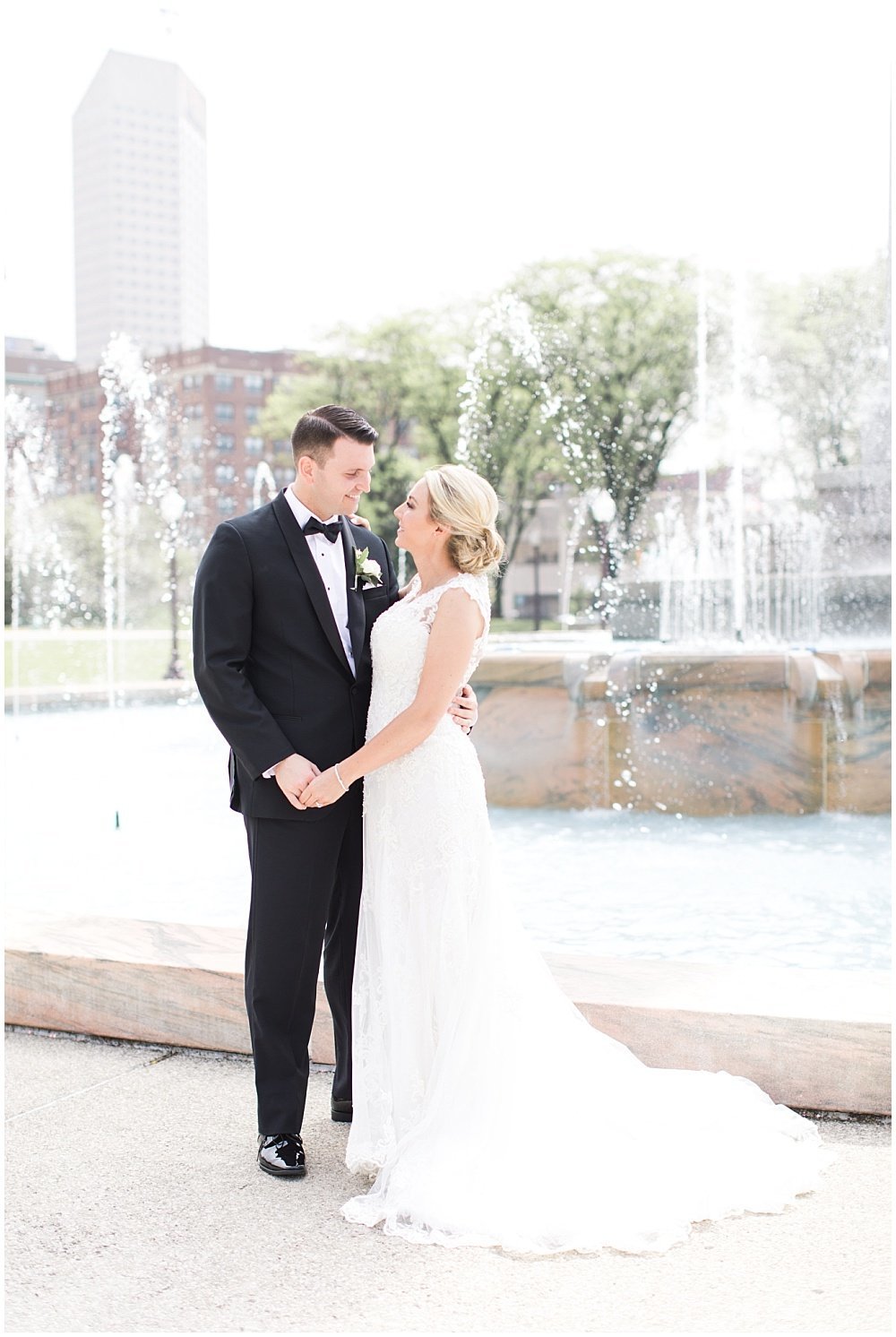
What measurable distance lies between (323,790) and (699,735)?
706cm

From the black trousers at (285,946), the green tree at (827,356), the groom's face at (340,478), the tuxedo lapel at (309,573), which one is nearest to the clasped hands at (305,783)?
the black trousers at (285,946)

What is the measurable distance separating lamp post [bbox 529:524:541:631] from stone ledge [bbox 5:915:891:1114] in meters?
26.4

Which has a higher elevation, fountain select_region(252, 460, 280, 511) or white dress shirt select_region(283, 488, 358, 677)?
fountain select_region(252, 460, 280, 511)

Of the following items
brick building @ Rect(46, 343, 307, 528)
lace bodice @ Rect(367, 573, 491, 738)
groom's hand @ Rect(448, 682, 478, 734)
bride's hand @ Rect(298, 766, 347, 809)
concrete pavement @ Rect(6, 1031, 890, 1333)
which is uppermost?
brick building @ Rect(46, 343, 307, 528)

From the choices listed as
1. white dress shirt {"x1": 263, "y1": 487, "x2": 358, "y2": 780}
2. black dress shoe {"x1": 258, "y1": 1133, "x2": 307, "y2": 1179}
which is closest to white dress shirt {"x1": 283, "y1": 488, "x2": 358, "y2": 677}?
white dress shirt {"x1": 263, "y1": 487, "x2": 358, "y2": 780}

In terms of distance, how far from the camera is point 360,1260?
9.16ft

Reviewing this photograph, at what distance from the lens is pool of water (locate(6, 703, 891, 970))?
6.13m

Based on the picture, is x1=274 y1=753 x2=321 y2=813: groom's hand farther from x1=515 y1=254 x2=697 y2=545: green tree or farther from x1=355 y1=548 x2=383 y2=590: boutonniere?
x1=515 y1=254 x2=697 y2=545: green tree

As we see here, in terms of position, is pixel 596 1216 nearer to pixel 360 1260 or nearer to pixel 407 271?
pixel 360 1260

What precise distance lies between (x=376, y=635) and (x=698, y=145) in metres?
30.3

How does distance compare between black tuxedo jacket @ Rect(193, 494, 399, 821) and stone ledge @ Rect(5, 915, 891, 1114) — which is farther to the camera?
stone ledge @ Rect(5, 915, 891, 1114)

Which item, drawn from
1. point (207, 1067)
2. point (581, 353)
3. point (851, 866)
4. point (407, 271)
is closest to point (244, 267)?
point (407, 271)

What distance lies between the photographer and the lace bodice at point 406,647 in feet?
11.0

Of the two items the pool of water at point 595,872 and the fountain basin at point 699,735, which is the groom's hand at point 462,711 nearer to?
the pool of water at point 595,872
